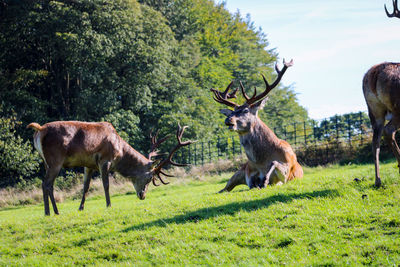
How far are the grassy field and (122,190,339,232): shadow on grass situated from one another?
0.06 ft

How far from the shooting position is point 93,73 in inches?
1118

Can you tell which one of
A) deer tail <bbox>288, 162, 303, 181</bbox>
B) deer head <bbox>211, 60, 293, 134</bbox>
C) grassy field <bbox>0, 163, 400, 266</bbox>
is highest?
deer head <bbox>211, 60, 293, 134</bbox>

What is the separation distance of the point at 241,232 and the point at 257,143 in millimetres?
3551

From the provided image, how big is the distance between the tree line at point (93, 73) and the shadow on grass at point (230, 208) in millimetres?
17983

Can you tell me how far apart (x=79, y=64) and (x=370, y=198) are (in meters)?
23.7

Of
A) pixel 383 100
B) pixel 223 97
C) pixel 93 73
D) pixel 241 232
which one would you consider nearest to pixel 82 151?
pixel 223 97

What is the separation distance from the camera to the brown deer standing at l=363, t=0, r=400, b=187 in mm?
7145

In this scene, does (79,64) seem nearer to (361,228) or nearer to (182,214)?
(182,214)

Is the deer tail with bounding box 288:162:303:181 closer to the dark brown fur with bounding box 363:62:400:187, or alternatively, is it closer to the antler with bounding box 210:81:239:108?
the antler with bounding box 210:81:239:108

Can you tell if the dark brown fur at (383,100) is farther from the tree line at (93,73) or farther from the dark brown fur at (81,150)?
the tree line at (93,73)

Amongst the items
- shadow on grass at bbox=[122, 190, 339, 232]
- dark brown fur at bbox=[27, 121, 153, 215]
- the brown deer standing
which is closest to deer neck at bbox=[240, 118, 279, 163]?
shadow on grass at bbox=[122, 190, 339, 232]

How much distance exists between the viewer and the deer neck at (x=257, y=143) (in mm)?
9805

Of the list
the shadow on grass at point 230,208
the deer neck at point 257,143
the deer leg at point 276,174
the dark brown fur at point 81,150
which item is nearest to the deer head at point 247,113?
the deer neck at point 257,143

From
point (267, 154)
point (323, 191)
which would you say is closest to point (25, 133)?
point (267, 154)
